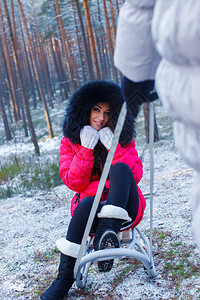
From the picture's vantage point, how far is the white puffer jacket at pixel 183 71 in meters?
0.70

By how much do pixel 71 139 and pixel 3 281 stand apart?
1.24 m

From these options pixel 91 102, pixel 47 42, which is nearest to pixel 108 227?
pixel 91 102

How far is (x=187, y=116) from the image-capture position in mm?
769

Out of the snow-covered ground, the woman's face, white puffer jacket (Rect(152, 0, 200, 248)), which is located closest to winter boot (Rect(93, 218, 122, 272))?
the snow-covered ground

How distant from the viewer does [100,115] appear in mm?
2283

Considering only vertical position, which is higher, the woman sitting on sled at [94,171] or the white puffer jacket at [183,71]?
the white puffer jacket at [183,71]

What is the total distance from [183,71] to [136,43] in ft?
0.90

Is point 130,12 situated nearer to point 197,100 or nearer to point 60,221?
point 197,100

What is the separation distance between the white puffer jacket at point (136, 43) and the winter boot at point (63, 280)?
129 centimetres

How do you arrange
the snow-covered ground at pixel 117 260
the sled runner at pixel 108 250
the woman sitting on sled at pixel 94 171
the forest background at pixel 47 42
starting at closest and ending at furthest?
the sled runner at pixel 108 250 → the woman sitting on sled at pixel 94 171 → the snow-covered ground at pixel 117 260 → the forest background at pixel 47 42

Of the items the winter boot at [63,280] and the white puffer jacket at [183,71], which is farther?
the winter boot at [63,280]

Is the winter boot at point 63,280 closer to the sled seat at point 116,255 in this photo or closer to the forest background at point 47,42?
the sled seat at point 116,255

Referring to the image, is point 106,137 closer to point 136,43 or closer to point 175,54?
point 136,43

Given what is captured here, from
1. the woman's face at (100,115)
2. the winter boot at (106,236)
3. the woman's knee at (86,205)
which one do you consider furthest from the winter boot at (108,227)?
the woman's face at (100,115)
